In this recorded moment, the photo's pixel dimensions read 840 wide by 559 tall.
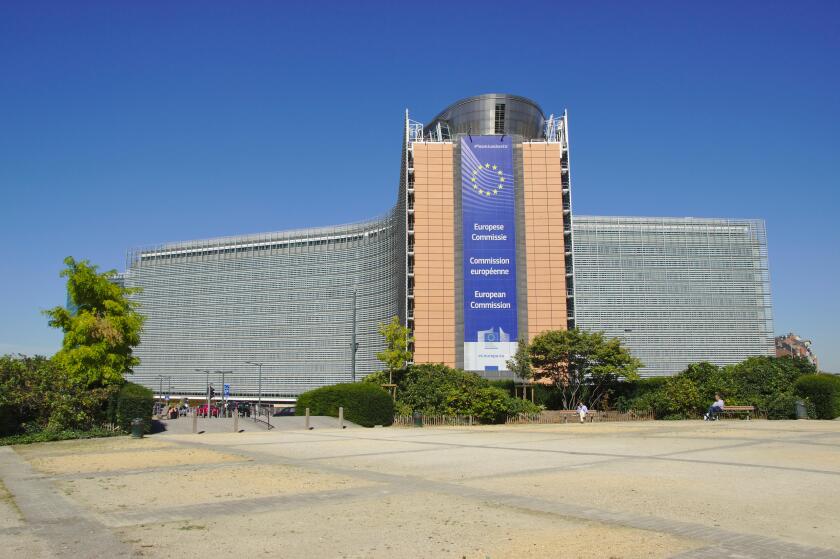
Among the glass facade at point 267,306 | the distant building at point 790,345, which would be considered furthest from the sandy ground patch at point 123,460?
the distant building at point 790,345

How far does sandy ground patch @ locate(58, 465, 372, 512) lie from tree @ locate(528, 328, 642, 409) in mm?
41953

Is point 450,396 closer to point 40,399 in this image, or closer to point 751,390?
point 751,390

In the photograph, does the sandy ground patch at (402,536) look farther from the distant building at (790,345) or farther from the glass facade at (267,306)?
the distant building at (790,345)

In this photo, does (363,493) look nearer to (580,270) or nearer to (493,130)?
(493,130)

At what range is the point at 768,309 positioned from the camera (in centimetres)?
11031

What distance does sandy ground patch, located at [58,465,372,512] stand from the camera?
471 inches

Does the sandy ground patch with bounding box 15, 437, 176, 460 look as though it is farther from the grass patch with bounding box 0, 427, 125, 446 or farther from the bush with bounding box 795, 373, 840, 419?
the bush with bounding box 795, 373, 840, 419

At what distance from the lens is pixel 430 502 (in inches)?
456

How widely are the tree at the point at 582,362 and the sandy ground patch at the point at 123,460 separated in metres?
38.5

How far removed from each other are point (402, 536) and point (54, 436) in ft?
77.3

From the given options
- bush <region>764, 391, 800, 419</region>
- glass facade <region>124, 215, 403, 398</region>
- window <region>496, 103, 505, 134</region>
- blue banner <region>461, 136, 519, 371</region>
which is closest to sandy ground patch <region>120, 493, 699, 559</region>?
bush <region>764, 391, 800, 419</region>

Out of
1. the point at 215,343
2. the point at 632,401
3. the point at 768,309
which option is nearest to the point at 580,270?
Result: the point at 768,309

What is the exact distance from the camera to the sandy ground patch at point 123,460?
17.3 metres

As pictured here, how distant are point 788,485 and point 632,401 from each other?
1698 inches
